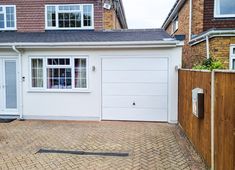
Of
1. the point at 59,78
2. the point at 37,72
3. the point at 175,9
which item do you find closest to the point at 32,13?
the point at 37,72

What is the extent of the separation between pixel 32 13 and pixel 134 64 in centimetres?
716

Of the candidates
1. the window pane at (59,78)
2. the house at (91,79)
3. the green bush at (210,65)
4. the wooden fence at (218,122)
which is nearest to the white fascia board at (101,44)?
the house at (91,79)

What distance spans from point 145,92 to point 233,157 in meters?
6.30

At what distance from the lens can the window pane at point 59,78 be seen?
10297 mm

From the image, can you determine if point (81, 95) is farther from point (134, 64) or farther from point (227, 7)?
point (227, 7)

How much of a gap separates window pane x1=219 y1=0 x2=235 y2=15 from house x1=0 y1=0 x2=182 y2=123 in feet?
13.3

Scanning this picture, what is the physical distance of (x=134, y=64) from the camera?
394 inches

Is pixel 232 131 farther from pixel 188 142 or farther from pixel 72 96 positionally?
pixel 72 96

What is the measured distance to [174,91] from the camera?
32.2 feet

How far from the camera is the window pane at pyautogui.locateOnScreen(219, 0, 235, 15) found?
11984 mm

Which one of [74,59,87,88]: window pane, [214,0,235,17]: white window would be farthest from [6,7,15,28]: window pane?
[214,0,235,17]: white window

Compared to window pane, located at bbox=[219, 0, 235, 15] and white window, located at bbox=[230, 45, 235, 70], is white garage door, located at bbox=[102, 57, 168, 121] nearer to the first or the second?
white window, located at bbox=[230, 45, 235, 70]

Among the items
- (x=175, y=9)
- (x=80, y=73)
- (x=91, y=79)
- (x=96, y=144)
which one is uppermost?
(x=175, y=9)

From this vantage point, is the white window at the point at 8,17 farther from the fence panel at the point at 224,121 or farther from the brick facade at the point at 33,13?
the fence panel at the point at 224,121
